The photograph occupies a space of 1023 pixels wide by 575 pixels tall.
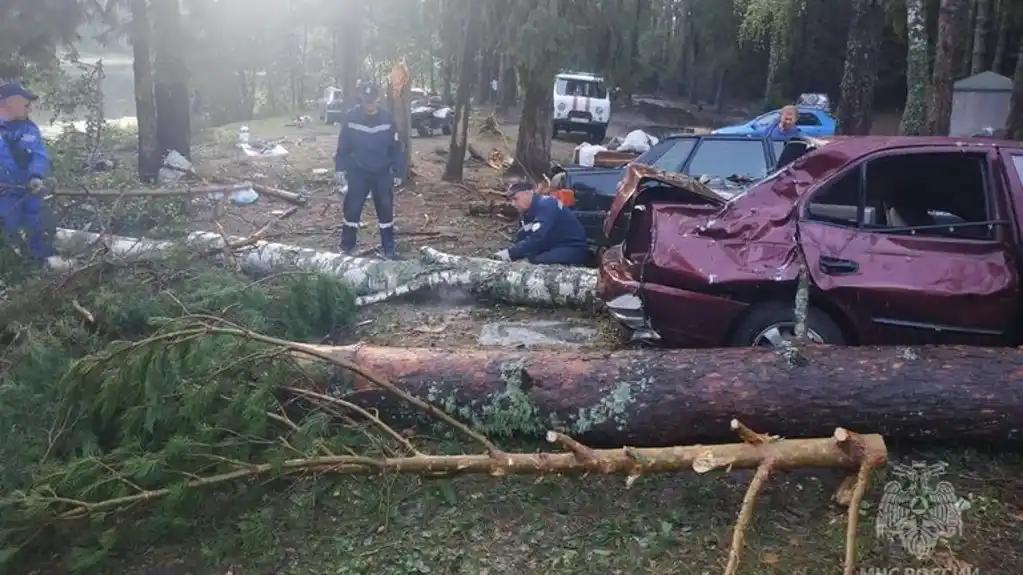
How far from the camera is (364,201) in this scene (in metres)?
9.34

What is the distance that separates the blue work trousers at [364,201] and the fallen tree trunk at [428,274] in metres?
1.38

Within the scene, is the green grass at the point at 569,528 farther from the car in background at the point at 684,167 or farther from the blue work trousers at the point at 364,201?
the blue work trousers at the point at 364,201

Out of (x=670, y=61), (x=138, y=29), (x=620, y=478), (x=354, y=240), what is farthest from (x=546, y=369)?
(x=670, y=61)

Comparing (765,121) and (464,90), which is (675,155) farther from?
(765,121)

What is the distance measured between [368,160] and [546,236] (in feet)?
7.88

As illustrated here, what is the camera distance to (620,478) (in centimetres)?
422

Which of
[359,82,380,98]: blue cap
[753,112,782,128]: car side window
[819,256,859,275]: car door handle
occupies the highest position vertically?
[359,82,380,98]: blue cap

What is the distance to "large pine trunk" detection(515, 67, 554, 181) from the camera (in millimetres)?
14609

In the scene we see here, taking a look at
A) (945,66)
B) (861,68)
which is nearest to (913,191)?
(945,66)

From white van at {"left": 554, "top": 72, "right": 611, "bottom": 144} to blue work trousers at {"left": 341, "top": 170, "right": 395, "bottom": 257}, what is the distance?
1589 cm

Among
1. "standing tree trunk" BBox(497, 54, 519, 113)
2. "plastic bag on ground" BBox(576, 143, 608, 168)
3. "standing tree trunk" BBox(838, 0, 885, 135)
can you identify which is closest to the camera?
"standing tree trunk" BBox(838, 0, 885, 135)

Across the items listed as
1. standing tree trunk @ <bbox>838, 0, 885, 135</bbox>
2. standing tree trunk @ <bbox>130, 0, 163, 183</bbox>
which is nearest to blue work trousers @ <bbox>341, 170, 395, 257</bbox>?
standing tree trunk @ <bbox>130, 0, 163, 183</bbox>

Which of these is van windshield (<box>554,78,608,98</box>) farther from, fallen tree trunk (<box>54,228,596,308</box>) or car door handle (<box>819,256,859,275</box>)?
car door handle (<box>819,256,859,275</box>)

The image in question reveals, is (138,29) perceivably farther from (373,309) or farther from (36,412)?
(36,412)
